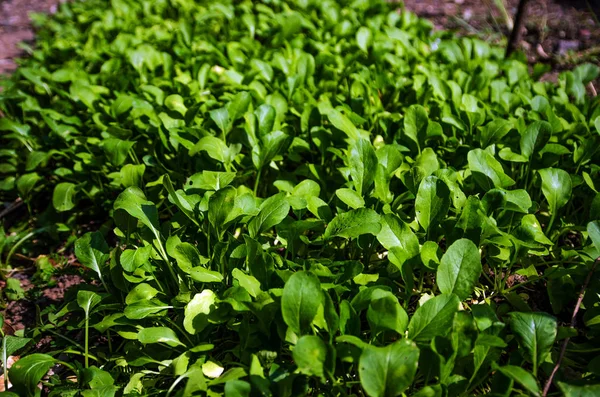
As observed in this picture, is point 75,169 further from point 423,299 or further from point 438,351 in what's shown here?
point 438,351

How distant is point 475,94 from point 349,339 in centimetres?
186

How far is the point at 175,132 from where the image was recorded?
2527mm

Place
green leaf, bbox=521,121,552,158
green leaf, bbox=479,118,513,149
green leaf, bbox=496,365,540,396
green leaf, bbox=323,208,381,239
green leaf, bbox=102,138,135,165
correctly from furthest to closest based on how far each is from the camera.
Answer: green leaf, bbox=102,138,135,165
green leaf, bbox=479,118,513,149
green leaf, bbox=521,121,552,158
green leaf, bbox=323,208,381,239
green leaf, bbox=496,365,540,396

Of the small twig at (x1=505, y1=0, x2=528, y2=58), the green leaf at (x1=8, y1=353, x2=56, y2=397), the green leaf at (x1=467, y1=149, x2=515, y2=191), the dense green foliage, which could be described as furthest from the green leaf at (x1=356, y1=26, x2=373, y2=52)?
the green leaf at (x1=8, y1=353, x2=56, y2=397)

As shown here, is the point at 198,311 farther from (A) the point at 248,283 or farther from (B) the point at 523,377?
(B) the point at 523,377

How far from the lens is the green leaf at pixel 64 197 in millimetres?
2623

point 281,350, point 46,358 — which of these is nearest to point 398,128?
point 281,350

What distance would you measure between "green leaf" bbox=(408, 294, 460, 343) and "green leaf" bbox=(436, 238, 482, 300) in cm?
13

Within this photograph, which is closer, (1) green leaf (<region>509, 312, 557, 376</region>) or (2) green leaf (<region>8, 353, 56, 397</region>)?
(1) green leaf (<region>509, 312, 557, 376</region>)

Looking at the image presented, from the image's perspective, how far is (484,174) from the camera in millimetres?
2113

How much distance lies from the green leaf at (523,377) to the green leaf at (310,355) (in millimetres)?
463

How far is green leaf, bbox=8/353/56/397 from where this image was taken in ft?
5.74

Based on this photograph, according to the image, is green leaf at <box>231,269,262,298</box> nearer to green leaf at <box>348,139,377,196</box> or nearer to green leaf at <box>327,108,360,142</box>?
green leaf at <box>348,139,377,196</box>

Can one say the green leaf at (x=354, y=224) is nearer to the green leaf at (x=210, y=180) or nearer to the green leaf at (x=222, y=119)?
the green leaf at (x=210, y=180)
